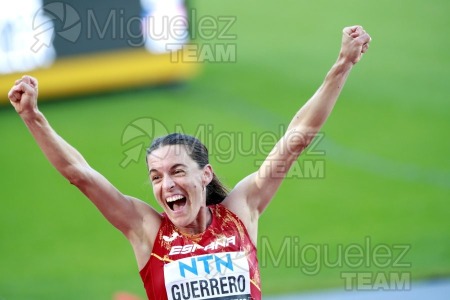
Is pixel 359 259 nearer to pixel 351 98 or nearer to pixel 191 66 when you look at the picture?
pixel 351 98

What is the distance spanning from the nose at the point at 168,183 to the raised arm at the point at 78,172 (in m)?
0.19

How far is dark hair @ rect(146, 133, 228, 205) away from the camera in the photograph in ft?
12.6

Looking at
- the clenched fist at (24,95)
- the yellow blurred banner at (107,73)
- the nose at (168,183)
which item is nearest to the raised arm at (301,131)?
the nose at (168,183)

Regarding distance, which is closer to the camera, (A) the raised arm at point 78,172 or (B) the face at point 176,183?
(A) the raised arm at point 78,172

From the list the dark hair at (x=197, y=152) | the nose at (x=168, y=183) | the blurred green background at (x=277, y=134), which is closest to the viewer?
the nose at (x=168, y=183)

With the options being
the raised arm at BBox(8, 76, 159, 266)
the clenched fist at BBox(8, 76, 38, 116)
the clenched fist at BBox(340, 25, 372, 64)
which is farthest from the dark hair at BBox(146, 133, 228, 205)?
the clenched fist at BBox(340, 25, 372, 64)

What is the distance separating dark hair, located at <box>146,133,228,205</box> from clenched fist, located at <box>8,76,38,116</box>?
62cm

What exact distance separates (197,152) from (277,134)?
4.72 meters

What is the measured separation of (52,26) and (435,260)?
4335mm

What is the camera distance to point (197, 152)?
3.93m

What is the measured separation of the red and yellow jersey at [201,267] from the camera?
375 cm

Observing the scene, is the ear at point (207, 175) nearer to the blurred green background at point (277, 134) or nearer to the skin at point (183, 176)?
the skin at point (183, 176)

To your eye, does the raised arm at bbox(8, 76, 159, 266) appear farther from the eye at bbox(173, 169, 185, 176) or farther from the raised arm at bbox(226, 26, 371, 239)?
the raised arm at bbox(226, 26, 371, 239)

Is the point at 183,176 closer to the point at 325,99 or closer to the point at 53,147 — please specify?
the point at 53,147
